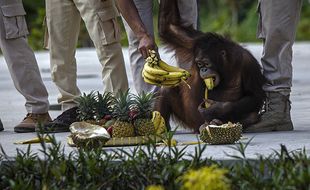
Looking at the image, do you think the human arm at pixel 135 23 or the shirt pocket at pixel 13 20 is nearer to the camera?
the human arm at pixel 135 23

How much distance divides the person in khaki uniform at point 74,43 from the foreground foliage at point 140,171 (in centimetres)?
201

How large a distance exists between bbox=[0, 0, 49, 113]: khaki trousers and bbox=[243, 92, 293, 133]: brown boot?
161 centimetres

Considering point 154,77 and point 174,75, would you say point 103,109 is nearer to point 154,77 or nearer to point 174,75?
point 154,77

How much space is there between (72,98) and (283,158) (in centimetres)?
285

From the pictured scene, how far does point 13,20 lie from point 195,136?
161 cm

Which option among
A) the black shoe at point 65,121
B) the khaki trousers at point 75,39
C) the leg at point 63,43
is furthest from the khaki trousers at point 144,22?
the black shoe at point 65,121

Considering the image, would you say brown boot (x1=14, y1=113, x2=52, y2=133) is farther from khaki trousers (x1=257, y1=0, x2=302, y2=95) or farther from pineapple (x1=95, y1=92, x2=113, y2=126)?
khaki trousers (x1=257, y1=0, x2=302, y2=95)

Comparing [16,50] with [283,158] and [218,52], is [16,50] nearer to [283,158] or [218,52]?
[218,52]

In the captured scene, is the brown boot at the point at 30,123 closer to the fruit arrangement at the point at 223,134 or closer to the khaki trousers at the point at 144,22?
the khaki trousers at the point at 144,22

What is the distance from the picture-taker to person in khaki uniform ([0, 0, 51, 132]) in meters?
7.57

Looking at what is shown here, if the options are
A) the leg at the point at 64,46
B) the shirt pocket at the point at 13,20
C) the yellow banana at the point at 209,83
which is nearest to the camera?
the yellow banana at the point at 209,83

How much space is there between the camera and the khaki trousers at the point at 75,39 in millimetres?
7504

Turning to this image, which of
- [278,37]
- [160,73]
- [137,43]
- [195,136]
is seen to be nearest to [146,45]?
[160,73]

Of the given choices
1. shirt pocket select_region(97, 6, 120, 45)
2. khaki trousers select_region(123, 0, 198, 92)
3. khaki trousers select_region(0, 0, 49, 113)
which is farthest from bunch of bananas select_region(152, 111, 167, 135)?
khaki trousers select_region(0, 0, 49, 113)
